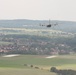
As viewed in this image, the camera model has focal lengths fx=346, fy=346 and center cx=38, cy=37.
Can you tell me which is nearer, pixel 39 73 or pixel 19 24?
pixel 39 73

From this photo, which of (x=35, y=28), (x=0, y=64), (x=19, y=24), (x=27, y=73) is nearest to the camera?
(x=27, y=73)

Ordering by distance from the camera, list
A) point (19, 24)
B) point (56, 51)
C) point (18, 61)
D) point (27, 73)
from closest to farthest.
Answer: point (27, 73) → point (18, 61) → point (56, 51) → point (19, 24)

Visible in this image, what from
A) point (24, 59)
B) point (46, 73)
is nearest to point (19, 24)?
point (24, 59)

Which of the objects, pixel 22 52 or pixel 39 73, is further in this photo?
pixel 22 52

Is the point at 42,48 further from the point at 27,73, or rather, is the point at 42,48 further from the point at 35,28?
the point at 35,28

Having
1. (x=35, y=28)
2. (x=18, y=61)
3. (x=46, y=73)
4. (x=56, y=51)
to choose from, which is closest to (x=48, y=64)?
(x=18, y=61)

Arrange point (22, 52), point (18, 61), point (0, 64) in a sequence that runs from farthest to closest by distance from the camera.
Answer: point (22, 52) < point (18, 61) < point (0, 64)

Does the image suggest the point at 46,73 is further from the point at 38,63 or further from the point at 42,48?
the point at 42,48

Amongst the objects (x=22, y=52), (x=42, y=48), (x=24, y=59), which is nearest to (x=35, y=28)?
(x=42, y=48)

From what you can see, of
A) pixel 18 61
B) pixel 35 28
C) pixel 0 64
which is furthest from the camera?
pixel 35 28
